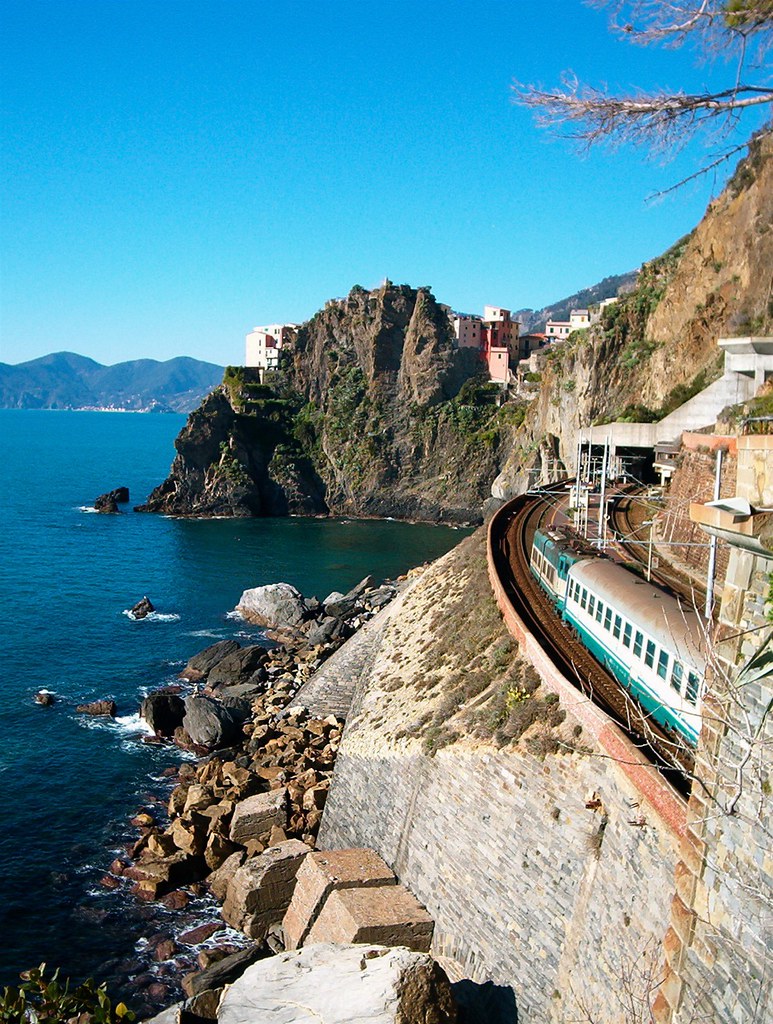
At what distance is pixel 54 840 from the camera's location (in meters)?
25.9

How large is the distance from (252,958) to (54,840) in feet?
30.6

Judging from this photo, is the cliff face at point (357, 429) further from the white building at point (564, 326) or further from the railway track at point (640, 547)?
the railway track at point (640, 547)

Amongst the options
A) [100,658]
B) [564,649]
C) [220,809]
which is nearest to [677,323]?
[564,649]

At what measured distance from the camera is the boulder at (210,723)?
32.7m

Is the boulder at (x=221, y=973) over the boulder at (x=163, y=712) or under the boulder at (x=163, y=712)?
under

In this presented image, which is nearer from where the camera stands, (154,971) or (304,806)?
(154,971)

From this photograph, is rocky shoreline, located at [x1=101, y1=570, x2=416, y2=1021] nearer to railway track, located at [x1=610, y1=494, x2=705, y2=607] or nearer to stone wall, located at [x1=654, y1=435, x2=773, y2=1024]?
railway track, located at [x1=610, y1=494, x2=705, y2=607]

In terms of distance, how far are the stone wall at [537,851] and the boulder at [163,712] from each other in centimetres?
1263

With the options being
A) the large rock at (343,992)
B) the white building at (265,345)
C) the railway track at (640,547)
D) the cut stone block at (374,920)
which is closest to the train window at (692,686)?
the railway track at (640,547)

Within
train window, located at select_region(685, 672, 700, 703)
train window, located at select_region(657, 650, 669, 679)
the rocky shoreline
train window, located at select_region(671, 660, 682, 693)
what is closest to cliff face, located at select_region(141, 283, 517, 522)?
the rocky shoreline

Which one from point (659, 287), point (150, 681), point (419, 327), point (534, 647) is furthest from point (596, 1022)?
point (419, 327)

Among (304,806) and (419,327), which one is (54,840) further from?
(419,327)

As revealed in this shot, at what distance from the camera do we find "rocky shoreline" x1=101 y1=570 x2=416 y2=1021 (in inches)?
801

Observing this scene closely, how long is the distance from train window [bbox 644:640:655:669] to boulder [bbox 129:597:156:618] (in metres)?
39.0
